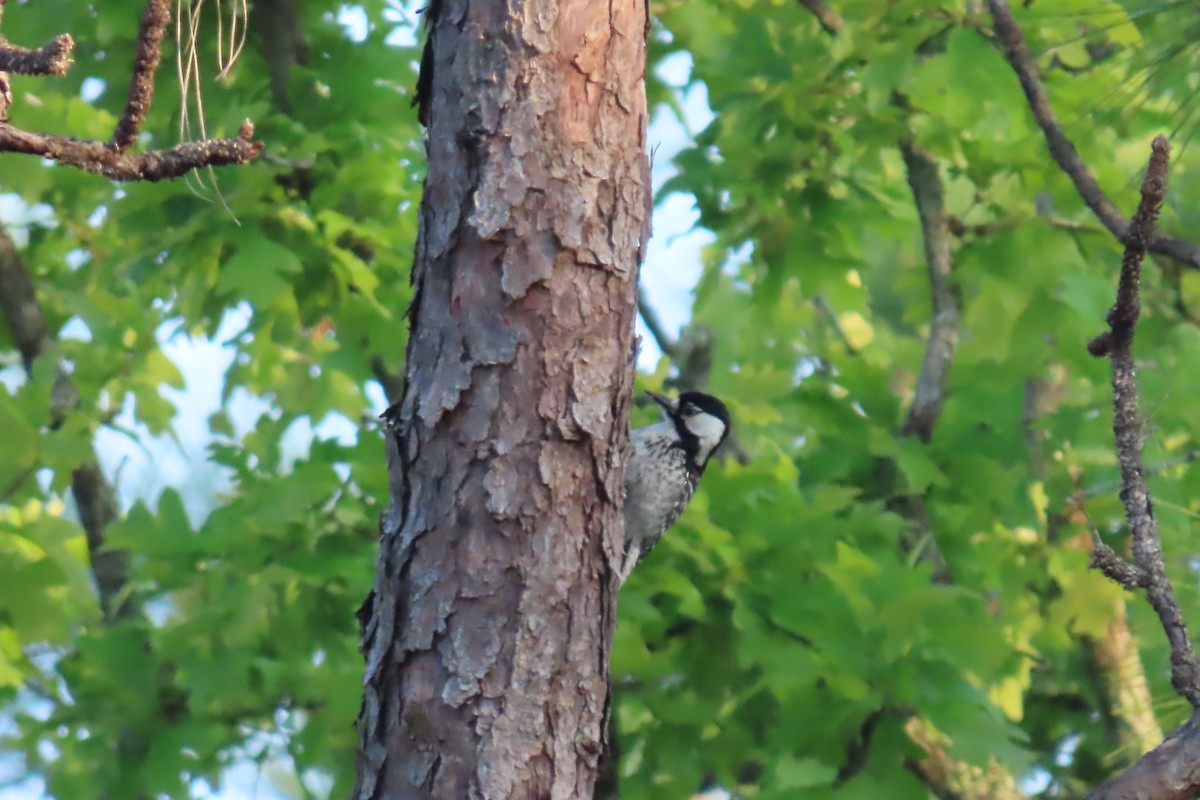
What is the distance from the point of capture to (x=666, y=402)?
438 centimetres

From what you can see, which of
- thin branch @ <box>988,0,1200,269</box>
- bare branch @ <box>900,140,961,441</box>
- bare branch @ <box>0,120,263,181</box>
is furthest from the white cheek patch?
bare branch @ <box>0,120,263,181</box>

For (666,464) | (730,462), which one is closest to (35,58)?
(666,464)

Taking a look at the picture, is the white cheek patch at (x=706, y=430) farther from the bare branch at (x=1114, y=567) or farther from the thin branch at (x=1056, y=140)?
the bare branch at (x=1114, y=567)

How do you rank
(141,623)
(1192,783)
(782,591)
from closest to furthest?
(1192,783) → (782,591) → (141,623)

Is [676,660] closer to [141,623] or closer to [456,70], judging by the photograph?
[141,623]

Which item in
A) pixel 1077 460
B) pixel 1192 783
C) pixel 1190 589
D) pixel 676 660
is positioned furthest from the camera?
pixel 1077 460

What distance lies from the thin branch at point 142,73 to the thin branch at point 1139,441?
1.22 metres

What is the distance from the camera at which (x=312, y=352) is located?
5.62 meters

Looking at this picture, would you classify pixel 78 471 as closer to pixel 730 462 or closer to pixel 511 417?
pixel 730 462

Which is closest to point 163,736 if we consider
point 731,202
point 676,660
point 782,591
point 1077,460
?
point 676,660

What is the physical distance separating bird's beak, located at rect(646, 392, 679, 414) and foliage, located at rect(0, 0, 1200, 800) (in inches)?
9.5

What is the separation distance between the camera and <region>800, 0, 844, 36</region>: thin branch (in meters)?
4.80

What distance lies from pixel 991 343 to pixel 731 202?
1.42 meters

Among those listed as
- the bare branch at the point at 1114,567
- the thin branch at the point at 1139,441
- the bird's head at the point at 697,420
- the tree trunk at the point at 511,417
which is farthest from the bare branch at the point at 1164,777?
the bird's head at the point at 697,420
